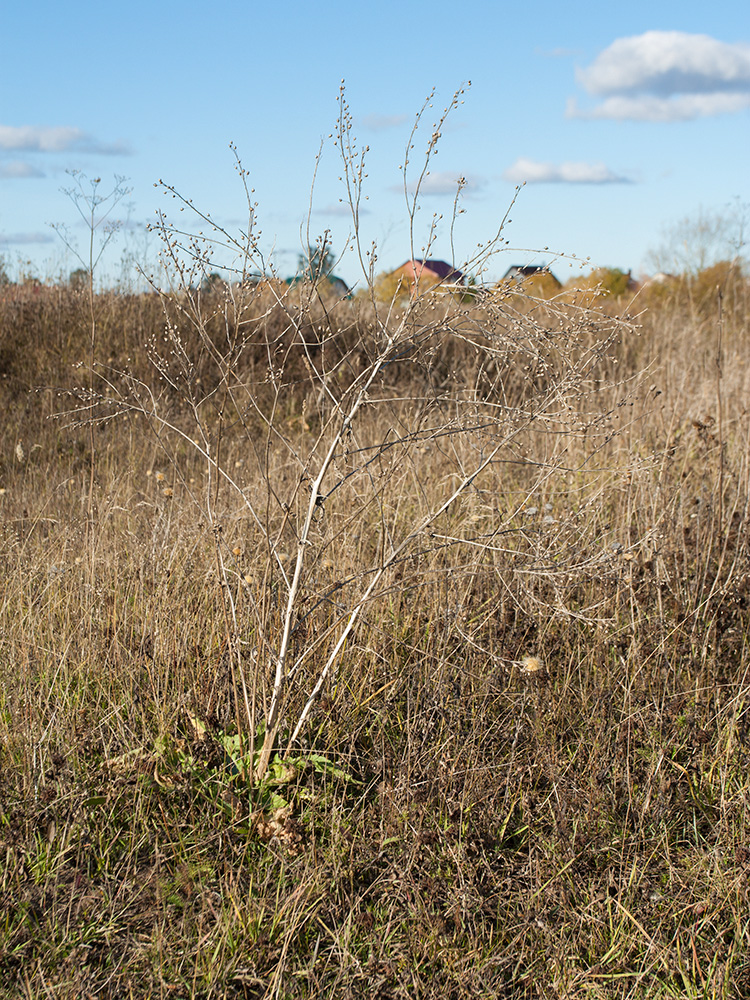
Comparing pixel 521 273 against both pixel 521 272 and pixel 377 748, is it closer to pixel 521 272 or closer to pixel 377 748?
pixel 521 272

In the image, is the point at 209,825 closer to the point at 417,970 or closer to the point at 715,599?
the point at 417,970

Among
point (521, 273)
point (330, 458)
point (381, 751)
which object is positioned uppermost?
point (521, 273)

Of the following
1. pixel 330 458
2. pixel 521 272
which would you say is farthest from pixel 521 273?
pixel 330 458

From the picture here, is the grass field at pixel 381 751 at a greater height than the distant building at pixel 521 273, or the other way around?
the distant building at pixel 521 273

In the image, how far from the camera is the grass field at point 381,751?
1792mm

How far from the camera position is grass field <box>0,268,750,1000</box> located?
1.79 meters

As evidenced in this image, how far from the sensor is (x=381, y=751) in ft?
7.67

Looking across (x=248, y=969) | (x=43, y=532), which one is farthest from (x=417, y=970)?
(x=43, y=532)

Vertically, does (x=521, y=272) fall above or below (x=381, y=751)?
above

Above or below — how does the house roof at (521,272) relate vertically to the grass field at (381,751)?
above

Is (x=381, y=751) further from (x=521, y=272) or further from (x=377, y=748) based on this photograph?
(x=521, y=272)

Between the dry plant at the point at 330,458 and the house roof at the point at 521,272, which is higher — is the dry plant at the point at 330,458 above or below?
below

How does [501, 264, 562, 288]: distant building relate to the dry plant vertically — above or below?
above

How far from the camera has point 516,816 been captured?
2.26m
